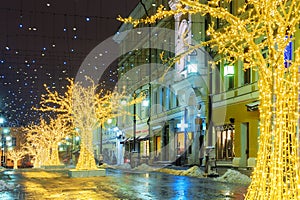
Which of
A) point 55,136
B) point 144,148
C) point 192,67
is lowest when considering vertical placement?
point 144,148

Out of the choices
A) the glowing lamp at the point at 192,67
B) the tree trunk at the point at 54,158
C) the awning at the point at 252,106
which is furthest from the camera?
the tree trunk at the point at 54,158

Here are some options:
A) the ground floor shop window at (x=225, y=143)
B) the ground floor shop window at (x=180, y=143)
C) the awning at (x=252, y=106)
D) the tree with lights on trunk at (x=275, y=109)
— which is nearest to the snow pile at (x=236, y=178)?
the awning at (x=252, y=106)

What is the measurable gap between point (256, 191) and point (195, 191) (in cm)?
832

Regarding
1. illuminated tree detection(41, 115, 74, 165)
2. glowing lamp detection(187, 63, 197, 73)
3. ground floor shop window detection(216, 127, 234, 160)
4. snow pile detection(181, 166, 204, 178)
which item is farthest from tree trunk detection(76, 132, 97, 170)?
illuminated tree detection(41, 115, 74, 165)

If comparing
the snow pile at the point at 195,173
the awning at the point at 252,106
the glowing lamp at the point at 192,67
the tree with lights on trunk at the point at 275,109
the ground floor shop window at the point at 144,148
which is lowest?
the snow pile at the point at 195,173

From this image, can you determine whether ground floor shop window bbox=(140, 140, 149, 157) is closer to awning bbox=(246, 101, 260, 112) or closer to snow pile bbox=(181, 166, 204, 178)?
awning bbox=(246, 101, 260, 112)

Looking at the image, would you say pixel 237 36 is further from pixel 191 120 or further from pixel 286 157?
Answer: pixel 191 120

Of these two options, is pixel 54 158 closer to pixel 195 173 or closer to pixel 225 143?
pixel 225 143

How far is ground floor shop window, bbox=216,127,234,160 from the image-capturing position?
3378cm

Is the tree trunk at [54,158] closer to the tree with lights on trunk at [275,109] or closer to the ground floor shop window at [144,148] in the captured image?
the ground floor shop window at [144,148]

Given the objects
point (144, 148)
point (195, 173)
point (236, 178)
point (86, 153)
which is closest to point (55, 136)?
point (86, 153)

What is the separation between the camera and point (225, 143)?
1378 inches

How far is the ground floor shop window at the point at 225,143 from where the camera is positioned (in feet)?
111

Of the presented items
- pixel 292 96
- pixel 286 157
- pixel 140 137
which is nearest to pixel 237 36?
pixel 292 96
